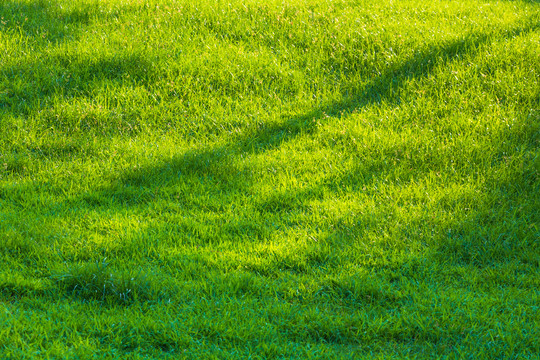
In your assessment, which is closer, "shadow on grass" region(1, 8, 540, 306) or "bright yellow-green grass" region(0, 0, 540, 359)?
"bright yellow-green grass" region(0, 0, 540, 359)

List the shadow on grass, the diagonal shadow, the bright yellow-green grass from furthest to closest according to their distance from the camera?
1. the diagonal shadow
2. the shadow on grass
3. the bright yellow-green grass

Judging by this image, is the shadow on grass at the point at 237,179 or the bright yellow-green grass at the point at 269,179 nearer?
the bright yellow-green grass at the point at 269,179

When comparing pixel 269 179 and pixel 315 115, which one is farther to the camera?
pixel 315 115

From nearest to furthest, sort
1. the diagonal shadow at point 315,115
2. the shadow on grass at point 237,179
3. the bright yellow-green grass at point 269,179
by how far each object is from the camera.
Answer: the bright yellow-green grass at point 269,179
the shadow on grass at point 237,179
the diagonal shadow at point 315,115

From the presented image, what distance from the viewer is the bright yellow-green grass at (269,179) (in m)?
4.37

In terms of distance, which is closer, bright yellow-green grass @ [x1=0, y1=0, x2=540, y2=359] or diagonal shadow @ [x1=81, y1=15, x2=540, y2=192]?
bright yellow-green grass @ [x1=0, y1=0, x2=540, y2=359]

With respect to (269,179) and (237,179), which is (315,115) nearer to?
(269,179)

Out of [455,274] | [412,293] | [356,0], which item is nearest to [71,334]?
[412,293]

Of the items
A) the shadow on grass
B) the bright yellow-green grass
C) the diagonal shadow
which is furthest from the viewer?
the diagonal shadow

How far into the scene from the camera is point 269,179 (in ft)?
21.3

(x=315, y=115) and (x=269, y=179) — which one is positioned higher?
(x=315, y=115)

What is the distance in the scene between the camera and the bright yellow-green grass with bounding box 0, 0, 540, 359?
14.3 feet

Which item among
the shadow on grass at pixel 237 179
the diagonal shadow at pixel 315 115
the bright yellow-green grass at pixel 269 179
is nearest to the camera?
the bright yellow-green grass at pixel 269 179

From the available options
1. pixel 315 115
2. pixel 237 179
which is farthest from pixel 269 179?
pixel 315 115
